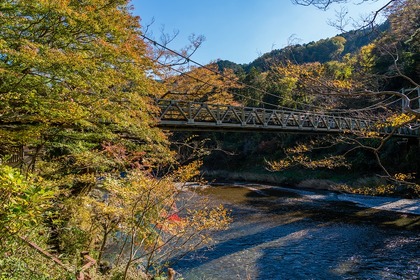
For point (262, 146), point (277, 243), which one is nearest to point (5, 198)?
Answer: point (277, 243)

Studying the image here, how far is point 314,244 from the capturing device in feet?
25.8

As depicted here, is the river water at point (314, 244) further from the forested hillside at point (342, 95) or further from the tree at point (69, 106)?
the tree at point (69, 106)

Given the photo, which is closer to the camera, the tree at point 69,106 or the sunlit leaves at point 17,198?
the sunlit leaves at point 17,198

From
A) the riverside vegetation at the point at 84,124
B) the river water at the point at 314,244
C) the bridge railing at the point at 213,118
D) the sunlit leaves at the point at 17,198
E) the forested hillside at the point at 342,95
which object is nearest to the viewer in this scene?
the sunlit leaves at the point at 17,198

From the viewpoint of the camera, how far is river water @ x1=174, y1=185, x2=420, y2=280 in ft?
20.3

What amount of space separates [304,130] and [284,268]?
8.70 meters

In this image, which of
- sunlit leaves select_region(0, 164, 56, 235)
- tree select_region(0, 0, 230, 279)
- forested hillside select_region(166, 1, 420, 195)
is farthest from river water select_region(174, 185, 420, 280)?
sunlit leaves select_region(0, 164, 56, 235)

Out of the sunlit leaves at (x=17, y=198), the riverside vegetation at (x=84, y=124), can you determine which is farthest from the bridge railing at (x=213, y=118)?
the sunlit leaves at (x=17, y=198)

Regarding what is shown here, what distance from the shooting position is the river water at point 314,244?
6176 mm

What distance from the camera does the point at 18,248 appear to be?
2.89 meters

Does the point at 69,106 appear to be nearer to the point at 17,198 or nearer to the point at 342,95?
the point at 17,198

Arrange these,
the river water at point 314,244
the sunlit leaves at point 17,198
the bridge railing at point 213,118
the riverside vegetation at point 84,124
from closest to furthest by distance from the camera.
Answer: the sunlit leaves at point 17,198
the riverside vegetation at point 84,124
the river water at point 314,244
the bridge railing at point 213,118

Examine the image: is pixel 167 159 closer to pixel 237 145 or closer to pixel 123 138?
pixel 123 138

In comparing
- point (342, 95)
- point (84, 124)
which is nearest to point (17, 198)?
point (84, 124)
